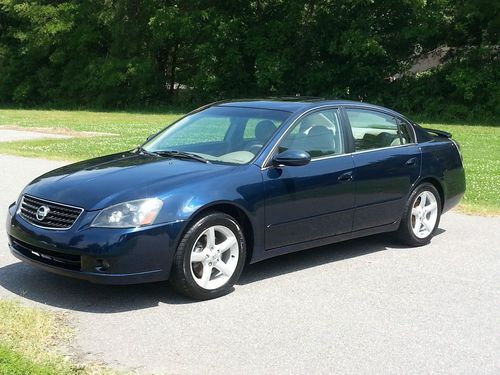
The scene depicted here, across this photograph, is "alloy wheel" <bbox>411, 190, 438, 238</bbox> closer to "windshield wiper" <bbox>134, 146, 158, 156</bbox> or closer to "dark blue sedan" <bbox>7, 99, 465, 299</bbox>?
"dark blue sedan" <bbox>7, 99, 465, 299</bbox>

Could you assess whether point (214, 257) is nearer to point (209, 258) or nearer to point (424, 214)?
point (209, 258)

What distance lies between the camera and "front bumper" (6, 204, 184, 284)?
5.04 m

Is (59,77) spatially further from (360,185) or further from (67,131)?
(360,185)

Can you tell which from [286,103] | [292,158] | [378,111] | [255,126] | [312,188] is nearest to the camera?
[292,158]

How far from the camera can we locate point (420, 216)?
290 inches

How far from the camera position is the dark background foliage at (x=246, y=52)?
31797 mm

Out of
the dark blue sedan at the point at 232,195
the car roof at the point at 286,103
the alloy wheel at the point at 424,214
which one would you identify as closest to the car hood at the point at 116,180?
the dark blue sedan at the point at 232,195

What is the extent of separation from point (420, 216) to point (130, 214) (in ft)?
11.4

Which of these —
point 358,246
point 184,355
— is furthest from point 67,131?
point 184,355

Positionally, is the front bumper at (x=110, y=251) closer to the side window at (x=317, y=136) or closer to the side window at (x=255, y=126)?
the side window at (x=255, y=126)

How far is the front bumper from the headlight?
0.05 meters

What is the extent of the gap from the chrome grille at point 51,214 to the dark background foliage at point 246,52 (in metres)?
26.9

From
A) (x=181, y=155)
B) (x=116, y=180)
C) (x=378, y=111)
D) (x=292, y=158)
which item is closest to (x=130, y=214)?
(x=116, y=180)

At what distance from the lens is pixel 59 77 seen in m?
45.9
